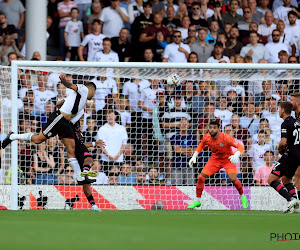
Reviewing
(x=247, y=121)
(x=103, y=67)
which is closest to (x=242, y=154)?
(x=247, y=121)

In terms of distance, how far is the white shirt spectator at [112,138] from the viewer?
13477 millimetres

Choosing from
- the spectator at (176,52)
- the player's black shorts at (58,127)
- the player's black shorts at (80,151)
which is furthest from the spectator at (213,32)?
the player's black shorts at (58,127)

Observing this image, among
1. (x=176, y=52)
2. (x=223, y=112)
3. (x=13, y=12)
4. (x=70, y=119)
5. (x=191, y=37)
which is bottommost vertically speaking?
(x=70, y=119)

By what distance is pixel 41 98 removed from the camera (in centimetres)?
1362

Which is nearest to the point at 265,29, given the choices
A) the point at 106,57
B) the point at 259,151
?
the point at 106,57

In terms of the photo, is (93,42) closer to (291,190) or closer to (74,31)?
(74,31)

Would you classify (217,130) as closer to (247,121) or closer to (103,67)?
(247,121)

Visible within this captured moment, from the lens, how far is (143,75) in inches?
539

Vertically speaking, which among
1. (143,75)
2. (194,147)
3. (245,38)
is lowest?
(194,147)

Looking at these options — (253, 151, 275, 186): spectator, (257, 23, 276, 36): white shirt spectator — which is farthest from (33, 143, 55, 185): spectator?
(257, 23, 276, 36): white shirt spectator

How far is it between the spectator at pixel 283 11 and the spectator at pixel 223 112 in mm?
5244

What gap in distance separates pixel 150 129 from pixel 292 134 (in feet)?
10.5

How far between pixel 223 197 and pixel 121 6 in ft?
19.7

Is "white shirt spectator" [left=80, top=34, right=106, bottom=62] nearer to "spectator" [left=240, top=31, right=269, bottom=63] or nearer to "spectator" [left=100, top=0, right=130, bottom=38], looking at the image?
"spectator" [left=100, top=0, right=130, bottom=38]
